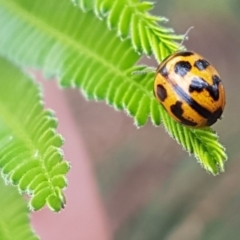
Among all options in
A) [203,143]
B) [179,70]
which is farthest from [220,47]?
[203,143]

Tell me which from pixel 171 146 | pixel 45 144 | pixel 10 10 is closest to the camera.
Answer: pixel 45 144

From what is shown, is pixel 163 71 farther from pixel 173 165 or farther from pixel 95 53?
pixel 173 165

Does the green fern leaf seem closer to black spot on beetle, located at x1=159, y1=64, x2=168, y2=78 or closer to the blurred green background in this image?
Answer: black spot on beetle, located at x1=159, y1=64, x2=168, y2=78

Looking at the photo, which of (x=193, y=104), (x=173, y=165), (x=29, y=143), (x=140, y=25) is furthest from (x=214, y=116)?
(x=173, y=165)

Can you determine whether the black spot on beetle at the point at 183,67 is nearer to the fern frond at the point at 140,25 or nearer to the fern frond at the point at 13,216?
the fern frond at the point at 140,25

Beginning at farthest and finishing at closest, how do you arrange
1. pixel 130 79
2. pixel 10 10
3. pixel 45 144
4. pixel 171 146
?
pixel 171 146 → pixel 10 10 → pixel 130 79 → pixel 45 144

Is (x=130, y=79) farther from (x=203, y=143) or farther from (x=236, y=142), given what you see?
(x=236, y=142)
